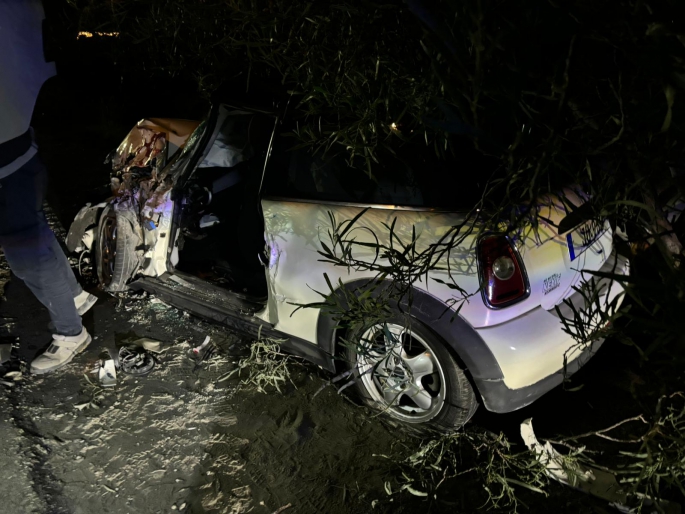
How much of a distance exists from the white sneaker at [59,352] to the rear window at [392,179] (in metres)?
1.62

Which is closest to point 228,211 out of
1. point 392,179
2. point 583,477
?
point 392,179

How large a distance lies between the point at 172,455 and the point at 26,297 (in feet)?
7.10

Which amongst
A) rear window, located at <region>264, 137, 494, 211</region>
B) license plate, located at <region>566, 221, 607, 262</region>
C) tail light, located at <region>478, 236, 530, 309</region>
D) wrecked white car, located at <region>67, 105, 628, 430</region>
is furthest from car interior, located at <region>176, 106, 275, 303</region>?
license plate, located at <region>566, 221, 607, 262</region>

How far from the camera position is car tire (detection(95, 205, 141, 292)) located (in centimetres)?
345

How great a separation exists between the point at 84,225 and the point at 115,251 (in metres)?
0.46

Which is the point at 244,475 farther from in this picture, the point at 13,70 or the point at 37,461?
the point at 13,70

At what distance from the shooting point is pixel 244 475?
237 cm

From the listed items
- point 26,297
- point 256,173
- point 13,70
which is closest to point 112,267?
point 26,297

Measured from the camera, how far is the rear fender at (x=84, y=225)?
3871mm

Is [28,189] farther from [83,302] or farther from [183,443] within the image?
[183,443]

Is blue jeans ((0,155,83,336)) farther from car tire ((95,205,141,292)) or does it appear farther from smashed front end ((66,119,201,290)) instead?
smashed front end ((66,119,201,290))

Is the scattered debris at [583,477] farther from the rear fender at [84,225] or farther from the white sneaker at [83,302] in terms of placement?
the rear fender at [84,225]

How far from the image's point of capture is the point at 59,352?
3.10m

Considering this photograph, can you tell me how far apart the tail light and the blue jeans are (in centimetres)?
240
